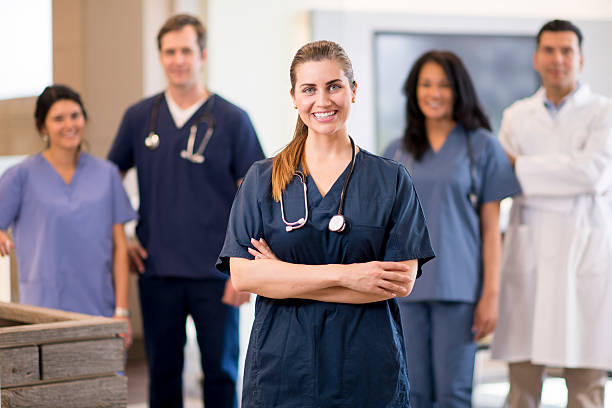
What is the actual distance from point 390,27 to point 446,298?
6.98 ft

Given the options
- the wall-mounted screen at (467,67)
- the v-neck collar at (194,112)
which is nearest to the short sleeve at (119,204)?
the v-neck collar at (194,112)

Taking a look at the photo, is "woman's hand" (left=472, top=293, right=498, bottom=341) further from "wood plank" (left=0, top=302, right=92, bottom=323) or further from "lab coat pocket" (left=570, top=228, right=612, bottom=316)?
"wood plank" (left=0, top=302, right=92, bottom=323)

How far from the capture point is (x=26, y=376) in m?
1.57

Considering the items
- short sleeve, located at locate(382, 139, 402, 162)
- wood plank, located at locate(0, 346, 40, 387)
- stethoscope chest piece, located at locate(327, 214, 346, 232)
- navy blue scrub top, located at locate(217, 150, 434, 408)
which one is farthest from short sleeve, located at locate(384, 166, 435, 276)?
short sleeve, located at locate(382, 139, 402, 162)

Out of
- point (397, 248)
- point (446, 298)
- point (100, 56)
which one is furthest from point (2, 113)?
point (397, 248)

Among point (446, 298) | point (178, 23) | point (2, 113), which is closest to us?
point (446, 298)

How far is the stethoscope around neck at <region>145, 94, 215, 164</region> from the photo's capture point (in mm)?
2732

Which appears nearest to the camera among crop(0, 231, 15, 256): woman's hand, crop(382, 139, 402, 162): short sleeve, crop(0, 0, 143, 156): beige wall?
crop(0, 231, 15, 256): woman's hand

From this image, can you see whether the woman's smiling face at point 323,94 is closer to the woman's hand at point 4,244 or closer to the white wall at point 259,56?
the woman's hand at point 4,244

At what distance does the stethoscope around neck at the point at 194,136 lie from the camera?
8.96 feet

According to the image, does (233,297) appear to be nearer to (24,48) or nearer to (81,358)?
(81,358)

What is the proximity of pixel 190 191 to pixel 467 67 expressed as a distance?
2.23m

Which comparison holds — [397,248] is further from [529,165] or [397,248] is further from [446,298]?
[529,165]

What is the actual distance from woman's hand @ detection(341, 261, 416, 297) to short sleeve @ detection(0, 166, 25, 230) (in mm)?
1417
